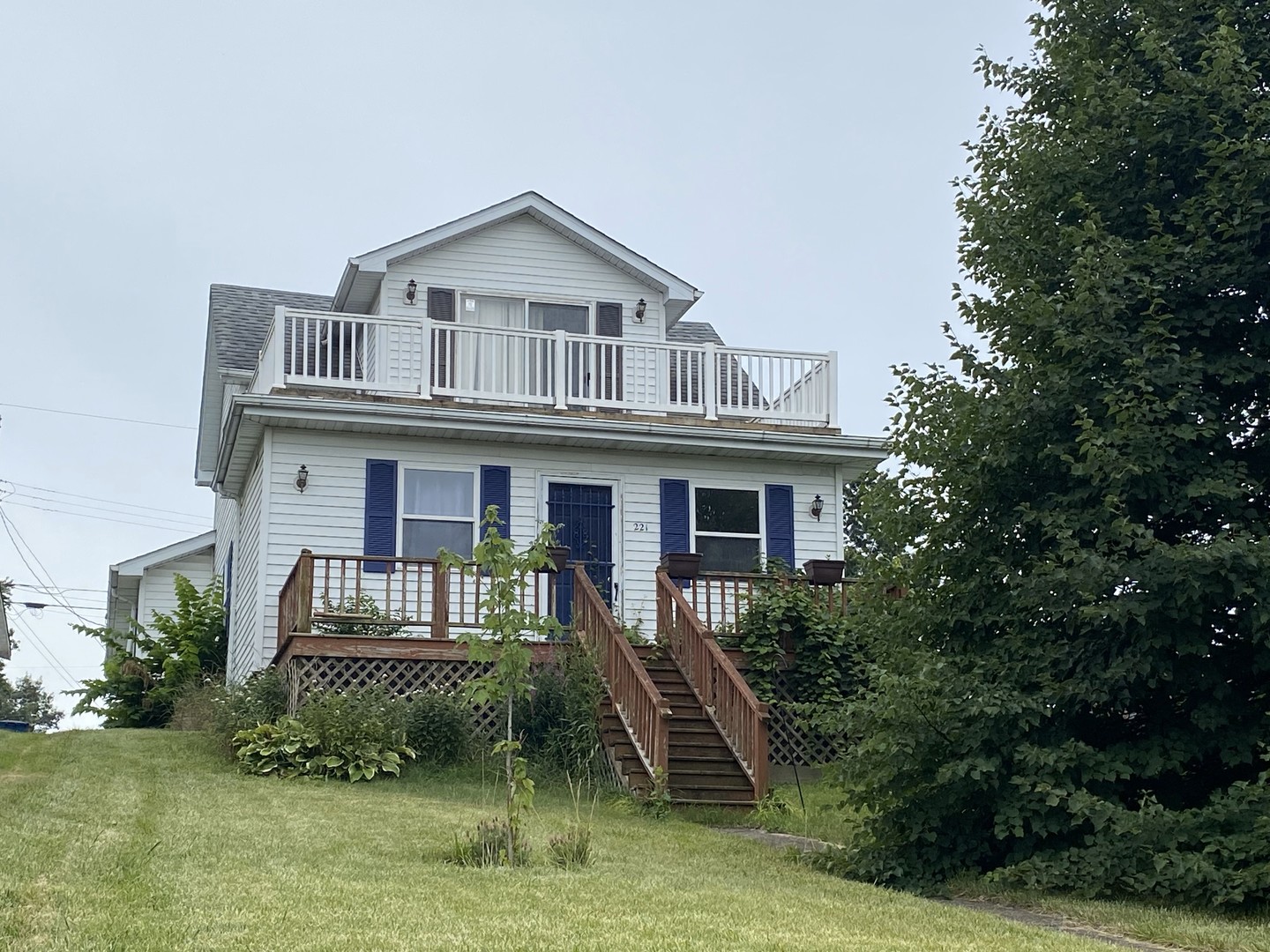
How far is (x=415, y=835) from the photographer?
32.1 feet

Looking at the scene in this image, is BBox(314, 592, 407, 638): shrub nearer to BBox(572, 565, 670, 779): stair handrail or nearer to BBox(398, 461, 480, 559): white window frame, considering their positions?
BBox(398, 461, 480, 559): white window frame

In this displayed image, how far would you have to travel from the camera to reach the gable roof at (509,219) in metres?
19.8

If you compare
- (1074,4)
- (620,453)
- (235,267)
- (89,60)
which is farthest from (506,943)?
(235,267)

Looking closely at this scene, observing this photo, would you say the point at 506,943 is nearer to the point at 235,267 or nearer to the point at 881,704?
the point at 881,704

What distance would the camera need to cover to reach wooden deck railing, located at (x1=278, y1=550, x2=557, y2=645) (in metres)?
15.6

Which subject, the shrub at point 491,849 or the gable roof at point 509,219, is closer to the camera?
the shrub at point 491,849

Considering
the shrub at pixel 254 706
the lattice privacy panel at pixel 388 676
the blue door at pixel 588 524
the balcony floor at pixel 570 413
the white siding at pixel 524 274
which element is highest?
the white siding at pixel 524 274

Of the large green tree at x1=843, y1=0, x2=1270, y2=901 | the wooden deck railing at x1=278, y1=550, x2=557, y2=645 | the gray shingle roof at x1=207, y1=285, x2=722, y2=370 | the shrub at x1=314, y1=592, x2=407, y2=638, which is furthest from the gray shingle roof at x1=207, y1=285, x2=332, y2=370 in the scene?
the large green tree at x1=843, y1=0, x2=1270, y2=901

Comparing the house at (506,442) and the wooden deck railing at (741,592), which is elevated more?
the house at (506,442)

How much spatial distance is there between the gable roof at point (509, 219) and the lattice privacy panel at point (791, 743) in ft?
23.2

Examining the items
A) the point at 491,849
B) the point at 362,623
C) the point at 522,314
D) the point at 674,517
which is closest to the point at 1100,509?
the point at 491,849

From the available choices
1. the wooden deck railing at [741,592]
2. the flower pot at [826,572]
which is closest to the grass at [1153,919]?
the wooden deck railing at [741,592]

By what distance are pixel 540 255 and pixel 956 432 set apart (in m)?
12.1

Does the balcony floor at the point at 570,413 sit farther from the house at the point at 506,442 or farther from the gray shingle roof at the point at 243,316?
the gray shingle roof at the point at 243,316
